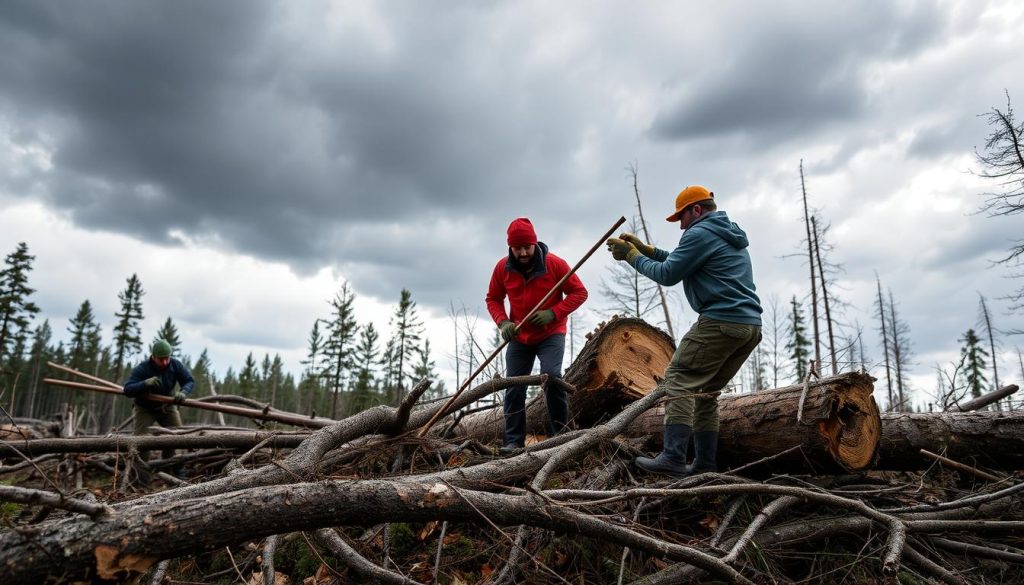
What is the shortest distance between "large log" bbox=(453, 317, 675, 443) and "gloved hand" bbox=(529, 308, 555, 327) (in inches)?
20.5

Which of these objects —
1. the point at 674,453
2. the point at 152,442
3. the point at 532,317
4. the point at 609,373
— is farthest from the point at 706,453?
the point at 152,442

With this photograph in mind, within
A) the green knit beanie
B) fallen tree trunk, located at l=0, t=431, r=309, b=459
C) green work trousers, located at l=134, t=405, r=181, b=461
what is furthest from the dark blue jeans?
the green knit beanie

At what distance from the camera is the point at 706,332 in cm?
392

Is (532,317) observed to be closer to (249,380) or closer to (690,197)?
(690,197)

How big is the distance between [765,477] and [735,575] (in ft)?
6.01

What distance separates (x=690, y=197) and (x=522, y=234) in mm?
1551

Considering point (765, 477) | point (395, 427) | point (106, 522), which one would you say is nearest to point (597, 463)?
point (765, 477)

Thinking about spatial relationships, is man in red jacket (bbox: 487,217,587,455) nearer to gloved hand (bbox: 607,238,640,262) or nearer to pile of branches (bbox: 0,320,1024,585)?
pile of branches (bbox: 0,320,1024,585)

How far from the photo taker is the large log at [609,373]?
203 inches

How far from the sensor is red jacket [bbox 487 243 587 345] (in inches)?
206

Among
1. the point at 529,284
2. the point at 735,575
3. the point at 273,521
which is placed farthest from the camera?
the point at 529,284

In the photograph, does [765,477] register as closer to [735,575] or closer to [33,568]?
[735,575]

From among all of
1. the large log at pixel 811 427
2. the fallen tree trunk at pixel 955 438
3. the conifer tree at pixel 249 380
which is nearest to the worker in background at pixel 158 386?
the large log at pixel 811 427

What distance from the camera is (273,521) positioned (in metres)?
2.16
